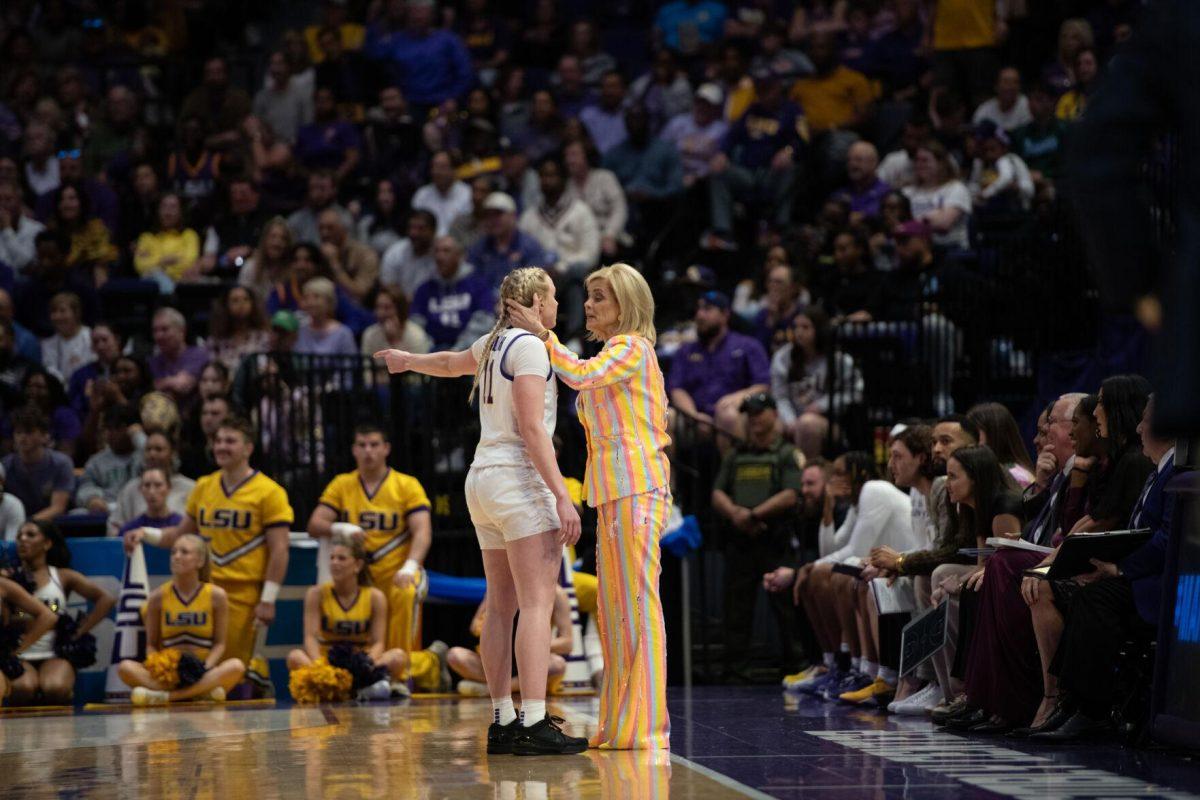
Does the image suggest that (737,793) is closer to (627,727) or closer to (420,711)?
(627,727)

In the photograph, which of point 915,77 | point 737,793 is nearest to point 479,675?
point 737,793

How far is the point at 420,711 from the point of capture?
8.98 m

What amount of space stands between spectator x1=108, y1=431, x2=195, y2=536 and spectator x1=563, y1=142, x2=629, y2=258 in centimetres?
477

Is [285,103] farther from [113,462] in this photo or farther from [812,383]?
[812,383]

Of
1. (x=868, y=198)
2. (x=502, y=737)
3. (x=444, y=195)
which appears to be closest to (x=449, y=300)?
(x=444, y=195)

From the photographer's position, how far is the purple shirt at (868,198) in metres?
14.1

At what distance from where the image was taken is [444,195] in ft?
50.0

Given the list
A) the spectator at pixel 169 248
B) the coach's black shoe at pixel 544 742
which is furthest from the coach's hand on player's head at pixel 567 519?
the spectator at pixel 169 248

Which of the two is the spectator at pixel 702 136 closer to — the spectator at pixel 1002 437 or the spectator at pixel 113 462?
the spectator at pixel 113 462

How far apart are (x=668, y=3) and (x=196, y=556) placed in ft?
31.9

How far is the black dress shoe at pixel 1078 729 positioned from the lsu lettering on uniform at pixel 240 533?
550 cm

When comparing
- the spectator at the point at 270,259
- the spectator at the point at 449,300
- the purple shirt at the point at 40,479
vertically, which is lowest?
the purple shirt at the point at 40,479

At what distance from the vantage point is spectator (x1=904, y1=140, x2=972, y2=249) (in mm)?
12938

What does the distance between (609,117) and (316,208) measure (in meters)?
3.00
